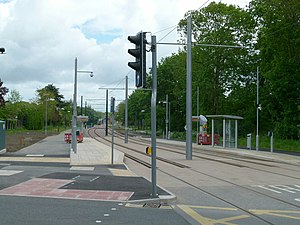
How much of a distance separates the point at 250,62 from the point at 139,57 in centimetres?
5168

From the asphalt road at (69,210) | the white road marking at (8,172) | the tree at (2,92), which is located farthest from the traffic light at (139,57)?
the tree at (2,92)

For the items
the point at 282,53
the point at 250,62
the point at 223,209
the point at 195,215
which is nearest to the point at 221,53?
the point at 250,62

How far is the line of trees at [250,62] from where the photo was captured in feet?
147

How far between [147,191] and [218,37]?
46769 mm

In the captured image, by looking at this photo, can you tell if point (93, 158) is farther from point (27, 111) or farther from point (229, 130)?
point (27, 111)

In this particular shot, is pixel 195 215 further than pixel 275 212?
No

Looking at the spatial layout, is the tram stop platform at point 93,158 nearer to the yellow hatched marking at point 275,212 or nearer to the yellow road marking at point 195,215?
the yellow road marking at point 195,215

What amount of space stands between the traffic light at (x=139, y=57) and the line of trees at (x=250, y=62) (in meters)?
30.6

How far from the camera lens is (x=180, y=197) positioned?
12609 millimetres

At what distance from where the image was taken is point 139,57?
1174cm

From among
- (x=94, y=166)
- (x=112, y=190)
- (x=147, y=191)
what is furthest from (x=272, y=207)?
(x=94, y=166)

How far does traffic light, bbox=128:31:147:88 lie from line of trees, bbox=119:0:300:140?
3056 centimetres

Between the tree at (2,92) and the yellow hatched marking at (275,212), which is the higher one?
the tree at (2,92)

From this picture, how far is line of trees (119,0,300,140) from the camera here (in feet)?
→ 147
